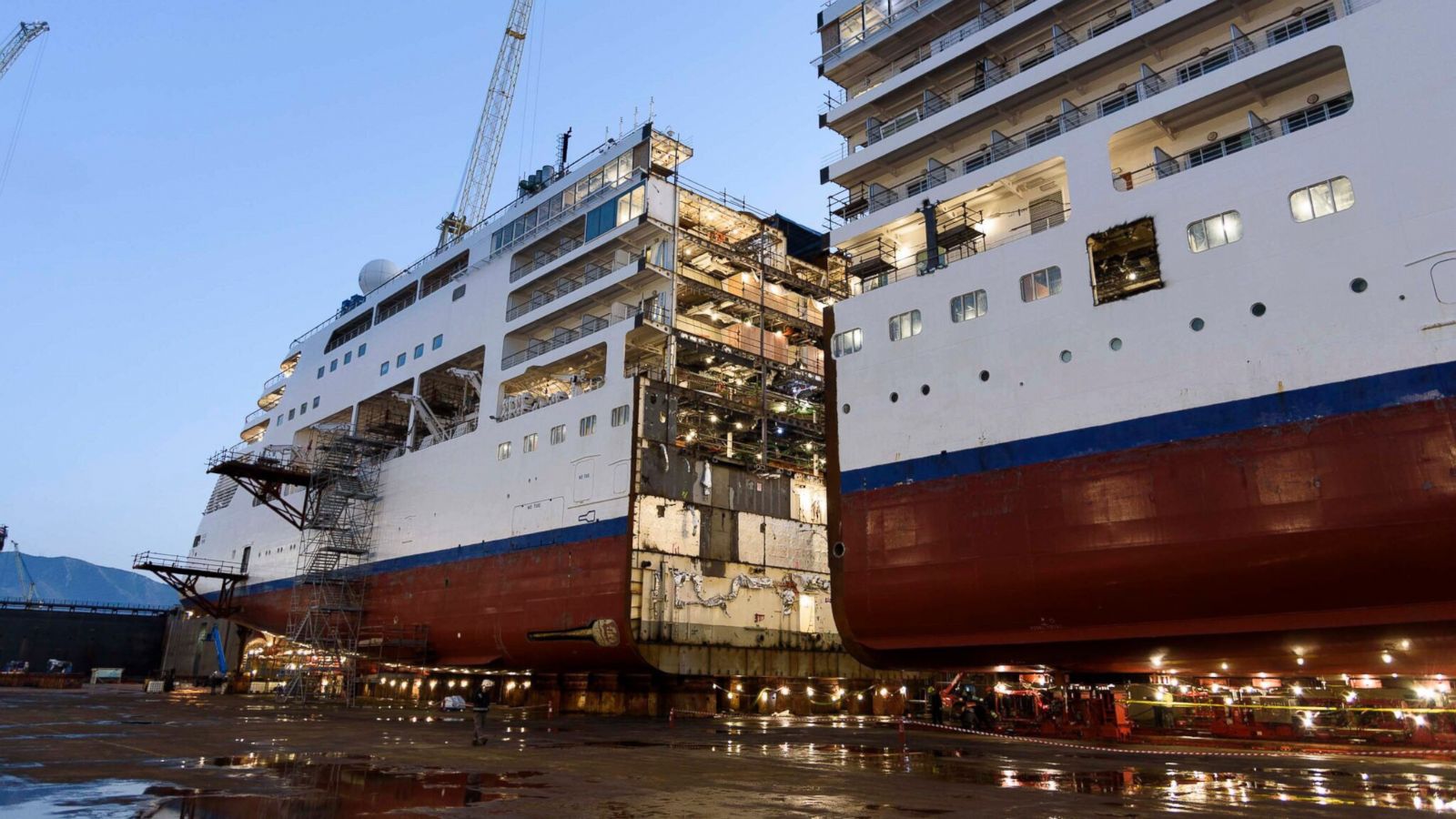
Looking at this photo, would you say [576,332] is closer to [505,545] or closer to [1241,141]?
[505,545]

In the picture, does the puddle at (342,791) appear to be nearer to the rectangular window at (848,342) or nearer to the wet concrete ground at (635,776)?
the wet concrete ground at (635,776)

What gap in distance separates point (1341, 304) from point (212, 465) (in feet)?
135

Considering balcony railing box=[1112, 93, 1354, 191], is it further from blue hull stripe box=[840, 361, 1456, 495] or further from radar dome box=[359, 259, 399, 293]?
radar dome box=[359, 259, 399, 293]

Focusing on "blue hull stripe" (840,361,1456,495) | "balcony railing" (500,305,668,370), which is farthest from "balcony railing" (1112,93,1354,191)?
"balcony railing" (500,305,668,370)

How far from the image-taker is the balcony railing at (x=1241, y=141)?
14805 mm

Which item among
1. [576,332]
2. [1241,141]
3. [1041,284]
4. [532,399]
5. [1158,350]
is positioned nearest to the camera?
[1158,350]

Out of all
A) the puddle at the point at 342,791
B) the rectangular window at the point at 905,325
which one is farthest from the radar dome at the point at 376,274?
the puddle at the point at 342,791

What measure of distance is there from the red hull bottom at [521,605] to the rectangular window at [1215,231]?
16002mm

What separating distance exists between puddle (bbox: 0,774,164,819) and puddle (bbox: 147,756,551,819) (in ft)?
1.08

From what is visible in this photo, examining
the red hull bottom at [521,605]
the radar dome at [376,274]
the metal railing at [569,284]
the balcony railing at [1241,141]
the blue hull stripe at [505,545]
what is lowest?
the red hull bottom at [521,605]

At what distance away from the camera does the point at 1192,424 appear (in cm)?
1451

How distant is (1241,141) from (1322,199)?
2.30 metres

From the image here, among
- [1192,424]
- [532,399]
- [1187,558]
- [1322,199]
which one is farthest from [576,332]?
[1322,199]

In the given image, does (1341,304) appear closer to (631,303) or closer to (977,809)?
(977,809)
